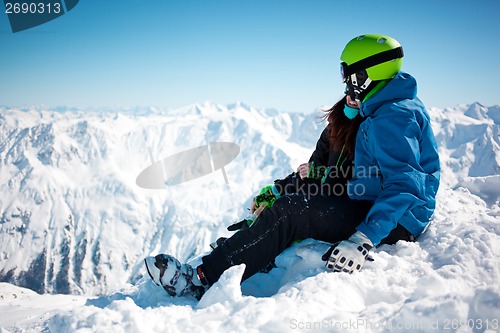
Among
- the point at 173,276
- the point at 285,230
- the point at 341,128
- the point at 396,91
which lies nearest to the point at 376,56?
the point at 396,91

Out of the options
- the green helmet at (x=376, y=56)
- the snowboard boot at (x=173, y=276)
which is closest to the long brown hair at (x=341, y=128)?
the green helmet at (x=376, y=56)

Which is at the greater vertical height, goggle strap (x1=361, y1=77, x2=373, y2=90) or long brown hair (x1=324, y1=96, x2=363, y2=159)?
goggle strap (x1=361, y1=77, x2=373, y2=90)

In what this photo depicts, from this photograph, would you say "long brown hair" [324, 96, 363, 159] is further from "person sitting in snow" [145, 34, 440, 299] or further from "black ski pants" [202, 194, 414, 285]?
"black ski pants" [202, 194, 414, 285]

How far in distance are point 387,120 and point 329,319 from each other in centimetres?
227

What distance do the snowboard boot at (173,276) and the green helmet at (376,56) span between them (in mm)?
3289

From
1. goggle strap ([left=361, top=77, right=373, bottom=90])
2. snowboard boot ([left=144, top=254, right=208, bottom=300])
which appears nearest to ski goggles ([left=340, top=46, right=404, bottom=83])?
goggle strap ([left=361, top=77, right=373, bottom=90])

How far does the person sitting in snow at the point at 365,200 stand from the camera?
341cm

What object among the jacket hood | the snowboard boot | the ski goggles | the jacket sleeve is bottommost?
the snowboard boot

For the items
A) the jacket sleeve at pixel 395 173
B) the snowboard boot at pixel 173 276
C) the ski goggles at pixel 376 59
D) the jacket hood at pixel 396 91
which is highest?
the ski goggles at pixel 376 59

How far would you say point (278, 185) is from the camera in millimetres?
5555

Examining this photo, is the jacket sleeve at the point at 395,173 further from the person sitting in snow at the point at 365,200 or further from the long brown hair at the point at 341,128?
the long brown hair at the point at 341,128

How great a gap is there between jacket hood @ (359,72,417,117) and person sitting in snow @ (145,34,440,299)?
1 centimetres

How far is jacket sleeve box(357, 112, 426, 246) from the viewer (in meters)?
3.35

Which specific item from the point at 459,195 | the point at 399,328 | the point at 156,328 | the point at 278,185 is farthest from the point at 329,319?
the point at 459,195
